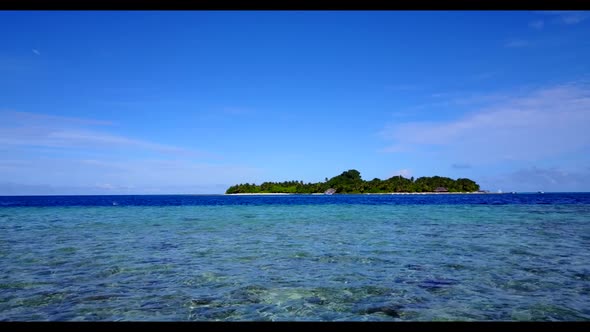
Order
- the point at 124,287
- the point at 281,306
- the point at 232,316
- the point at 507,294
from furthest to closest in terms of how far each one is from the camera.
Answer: the point at 124,287 < the point at 507,294 < the point at 281,306 < the point at 232,316

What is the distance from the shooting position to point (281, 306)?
264 inches

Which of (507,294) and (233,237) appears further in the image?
(233,237)

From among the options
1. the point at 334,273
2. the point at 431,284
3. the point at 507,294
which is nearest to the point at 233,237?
the point at 334,273

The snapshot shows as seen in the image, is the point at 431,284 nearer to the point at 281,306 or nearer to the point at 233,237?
the point at 281,306

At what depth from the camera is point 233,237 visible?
17.4 meters
